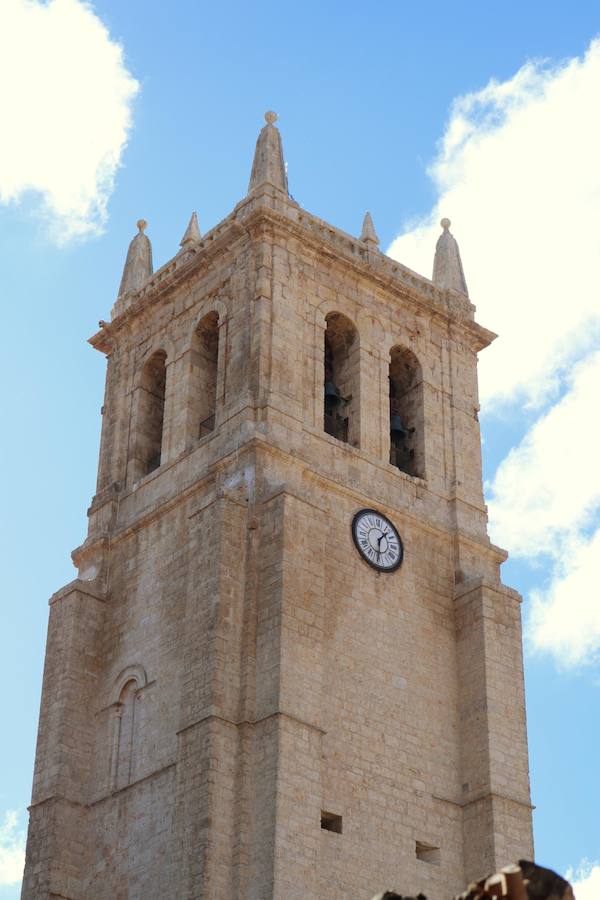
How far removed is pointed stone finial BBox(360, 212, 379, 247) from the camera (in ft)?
118

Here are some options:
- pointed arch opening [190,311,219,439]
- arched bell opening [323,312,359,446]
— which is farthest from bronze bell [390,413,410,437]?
pointed arch opening [190,311,219,439]

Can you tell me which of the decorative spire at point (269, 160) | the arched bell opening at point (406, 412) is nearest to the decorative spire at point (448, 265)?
the arched bell opening at point (406, 412)

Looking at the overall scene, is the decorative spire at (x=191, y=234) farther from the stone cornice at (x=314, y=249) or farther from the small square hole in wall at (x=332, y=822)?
the small square hole in wall at (x=332, y=822)

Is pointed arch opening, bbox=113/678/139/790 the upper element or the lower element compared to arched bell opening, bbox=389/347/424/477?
lower

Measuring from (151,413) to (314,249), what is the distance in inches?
196

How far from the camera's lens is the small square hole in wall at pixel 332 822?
91.7ft

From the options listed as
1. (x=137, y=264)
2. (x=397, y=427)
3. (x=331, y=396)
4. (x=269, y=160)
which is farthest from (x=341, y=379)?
(x=137, y=264)

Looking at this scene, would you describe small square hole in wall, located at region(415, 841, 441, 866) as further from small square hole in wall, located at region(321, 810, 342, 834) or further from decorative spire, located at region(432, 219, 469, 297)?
decorative spire, located at region(432, 219, 469, 297)

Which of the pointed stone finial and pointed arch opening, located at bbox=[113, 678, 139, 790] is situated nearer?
pointed arch opening, located at bbox=[113, 678, 139, 790]

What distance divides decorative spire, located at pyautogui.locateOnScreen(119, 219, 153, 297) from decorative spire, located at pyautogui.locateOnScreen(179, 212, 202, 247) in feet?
5.09

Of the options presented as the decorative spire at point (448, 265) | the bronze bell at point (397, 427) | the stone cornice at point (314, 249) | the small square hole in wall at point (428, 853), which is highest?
the decorative spire at point (448, 265)

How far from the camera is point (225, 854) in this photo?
2653 centimetres

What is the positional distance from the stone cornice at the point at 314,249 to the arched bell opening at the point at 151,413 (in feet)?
4.74

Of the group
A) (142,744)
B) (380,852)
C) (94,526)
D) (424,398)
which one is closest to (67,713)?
(142,744)
